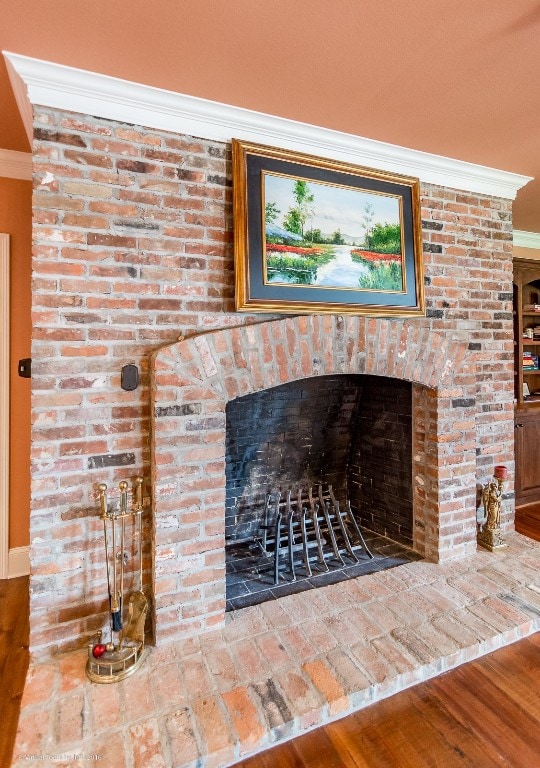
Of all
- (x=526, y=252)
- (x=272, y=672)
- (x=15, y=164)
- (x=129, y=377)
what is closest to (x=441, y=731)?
(x=272, y=672)

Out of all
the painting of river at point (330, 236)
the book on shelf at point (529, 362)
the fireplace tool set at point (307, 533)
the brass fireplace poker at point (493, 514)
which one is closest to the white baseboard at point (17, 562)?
the fireplace tool set at point (307, 533)

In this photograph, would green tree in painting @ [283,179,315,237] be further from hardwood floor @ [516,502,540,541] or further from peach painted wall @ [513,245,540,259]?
peach painted wall @ [513,245,540,259]

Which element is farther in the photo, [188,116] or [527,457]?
[527,457]

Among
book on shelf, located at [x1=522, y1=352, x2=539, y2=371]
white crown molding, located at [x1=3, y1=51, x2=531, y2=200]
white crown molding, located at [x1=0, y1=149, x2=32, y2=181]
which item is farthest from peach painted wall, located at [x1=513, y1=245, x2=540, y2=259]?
white crown molding, located at [x1=0, y1=149, x2=32, y2=181]

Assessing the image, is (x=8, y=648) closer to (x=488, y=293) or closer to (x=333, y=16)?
→ (x=333, y=16)

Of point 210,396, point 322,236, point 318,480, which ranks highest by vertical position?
point 322,236

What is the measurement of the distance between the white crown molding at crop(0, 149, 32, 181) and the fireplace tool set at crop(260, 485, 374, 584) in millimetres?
2441

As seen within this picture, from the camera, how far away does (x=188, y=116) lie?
75.6 inches

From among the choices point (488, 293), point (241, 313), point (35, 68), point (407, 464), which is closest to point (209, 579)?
point (241, 313)

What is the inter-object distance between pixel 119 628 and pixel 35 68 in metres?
2.25

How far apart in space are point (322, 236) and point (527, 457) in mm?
2842

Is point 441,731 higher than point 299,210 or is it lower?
lower

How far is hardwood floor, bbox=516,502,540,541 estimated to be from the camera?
312 centimetres

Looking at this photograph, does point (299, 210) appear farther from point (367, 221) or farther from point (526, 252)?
point (526, 252)
